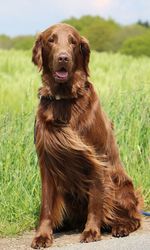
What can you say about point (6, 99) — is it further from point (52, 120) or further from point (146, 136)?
point (52, 120)

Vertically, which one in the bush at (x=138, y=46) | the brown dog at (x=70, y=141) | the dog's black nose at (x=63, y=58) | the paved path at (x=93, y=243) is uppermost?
the dog's black nose at (x=63, y=58)

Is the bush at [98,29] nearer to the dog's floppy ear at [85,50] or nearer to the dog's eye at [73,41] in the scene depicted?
the dog's floppy ear at [85,50]

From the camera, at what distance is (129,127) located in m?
7.93

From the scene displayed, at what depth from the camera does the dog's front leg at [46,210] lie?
215 inches

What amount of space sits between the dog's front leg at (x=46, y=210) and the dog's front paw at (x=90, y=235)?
28 centimetres

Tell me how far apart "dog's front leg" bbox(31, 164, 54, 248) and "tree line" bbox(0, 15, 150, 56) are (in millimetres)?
41035

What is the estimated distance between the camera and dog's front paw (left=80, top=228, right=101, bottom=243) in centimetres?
544

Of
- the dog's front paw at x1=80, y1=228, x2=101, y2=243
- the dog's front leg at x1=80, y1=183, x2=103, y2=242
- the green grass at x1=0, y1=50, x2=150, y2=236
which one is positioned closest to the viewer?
the dog's front paw at x1=80, y1=228, x2=101, y2=243

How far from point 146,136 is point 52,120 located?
9.07ft

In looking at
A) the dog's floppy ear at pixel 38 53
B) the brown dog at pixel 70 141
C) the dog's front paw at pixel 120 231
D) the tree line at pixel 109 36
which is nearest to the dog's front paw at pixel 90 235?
the brown dog at pixel 70 141

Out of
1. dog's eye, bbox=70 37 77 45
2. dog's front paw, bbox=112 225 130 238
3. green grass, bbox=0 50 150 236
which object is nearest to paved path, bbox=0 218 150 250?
dog's front paw, bbox=112 225 130 238

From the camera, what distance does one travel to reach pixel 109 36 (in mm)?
56031

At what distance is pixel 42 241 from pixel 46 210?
0.99 feet

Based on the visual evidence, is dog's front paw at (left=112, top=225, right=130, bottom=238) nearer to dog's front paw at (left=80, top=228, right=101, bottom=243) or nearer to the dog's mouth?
dog's front paw at (left=80, top=228, right=101, bottom=243)
